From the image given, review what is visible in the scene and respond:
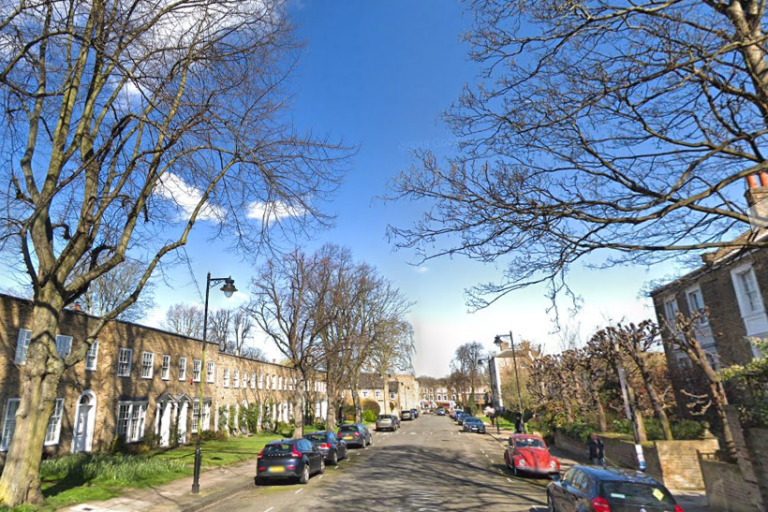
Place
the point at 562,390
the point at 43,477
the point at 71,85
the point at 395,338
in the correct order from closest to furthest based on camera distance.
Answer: the point at 71,85, the point at 43,477, the point at 562,390, the point at 395,338

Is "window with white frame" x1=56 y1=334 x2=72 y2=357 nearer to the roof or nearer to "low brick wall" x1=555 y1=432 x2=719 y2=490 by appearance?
the roof

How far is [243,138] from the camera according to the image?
9.59m

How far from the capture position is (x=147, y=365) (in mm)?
26016

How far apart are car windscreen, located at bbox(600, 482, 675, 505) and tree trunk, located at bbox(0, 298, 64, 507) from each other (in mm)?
11694

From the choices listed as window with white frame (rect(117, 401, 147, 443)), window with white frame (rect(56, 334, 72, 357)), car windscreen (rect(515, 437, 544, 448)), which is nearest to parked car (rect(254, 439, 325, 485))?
car windscreen (rect(515, 437, 544, 448))

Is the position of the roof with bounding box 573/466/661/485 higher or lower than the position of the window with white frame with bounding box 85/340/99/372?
lower

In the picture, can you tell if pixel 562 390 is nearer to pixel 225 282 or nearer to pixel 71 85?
pixel 225 282

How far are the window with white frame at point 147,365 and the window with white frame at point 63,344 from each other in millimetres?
5792

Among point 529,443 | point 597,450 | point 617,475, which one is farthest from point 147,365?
point 617,475

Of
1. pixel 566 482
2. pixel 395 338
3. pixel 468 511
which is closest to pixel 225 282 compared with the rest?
pixel 468 511

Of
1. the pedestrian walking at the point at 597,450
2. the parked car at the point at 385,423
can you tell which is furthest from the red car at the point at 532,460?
the parked car at the point at 385,423

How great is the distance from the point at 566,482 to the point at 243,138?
10199 mm

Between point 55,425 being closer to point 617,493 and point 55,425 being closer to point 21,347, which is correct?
point 21,347

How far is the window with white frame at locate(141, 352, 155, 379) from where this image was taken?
83.8 ft
